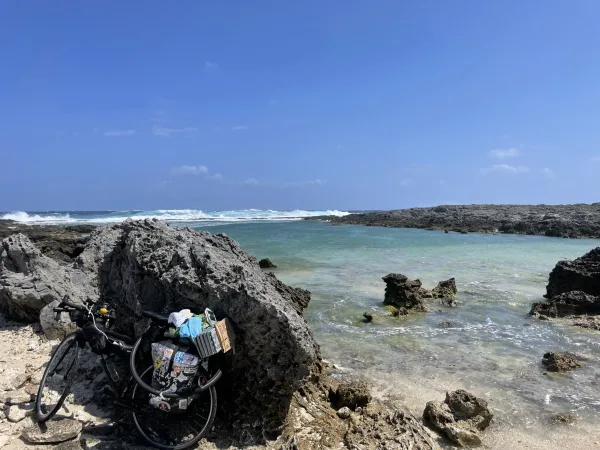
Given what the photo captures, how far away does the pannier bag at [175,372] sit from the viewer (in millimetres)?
3611

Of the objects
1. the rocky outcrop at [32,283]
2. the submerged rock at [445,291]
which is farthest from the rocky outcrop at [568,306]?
the rocky outcrop at [32,283]

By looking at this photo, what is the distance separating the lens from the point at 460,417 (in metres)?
5.11

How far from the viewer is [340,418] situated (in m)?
4.70

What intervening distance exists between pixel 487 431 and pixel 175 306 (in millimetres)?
4037

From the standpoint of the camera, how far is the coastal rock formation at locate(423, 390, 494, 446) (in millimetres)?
4746

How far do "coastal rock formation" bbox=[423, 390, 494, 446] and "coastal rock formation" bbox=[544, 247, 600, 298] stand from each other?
27.5ft

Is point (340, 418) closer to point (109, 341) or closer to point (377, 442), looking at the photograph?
point (377, 442)

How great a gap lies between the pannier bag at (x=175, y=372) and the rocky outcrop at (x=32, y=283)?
12.2 feet

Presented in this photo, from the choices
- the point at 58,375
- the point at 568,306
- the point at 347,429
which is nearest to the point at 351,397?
the point at 347,429

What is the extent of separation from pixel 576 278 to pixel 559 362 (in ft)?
19.9

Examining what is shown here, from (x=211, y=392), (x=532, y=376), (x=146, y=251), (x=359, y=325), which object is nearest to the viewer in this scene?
(x=211, y=392)

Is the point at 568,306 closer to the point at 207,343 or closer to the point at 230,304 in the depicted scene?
the point at 230,304

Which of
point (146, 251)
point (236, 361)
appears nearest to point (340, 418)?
point (236, 361)

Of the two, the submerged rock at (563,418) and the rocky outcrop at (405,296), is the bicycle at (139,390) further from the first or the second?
the rocky outcrop at (405,296)
